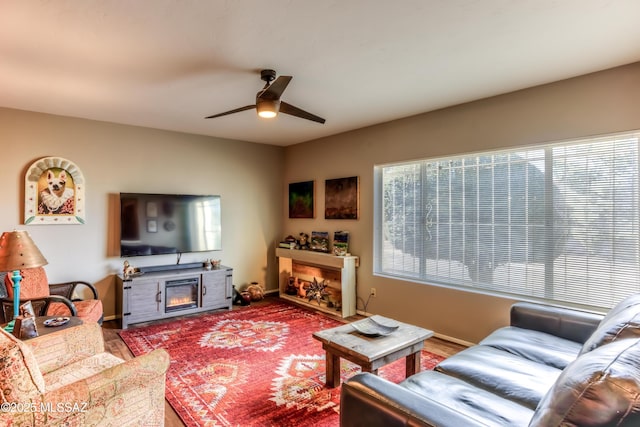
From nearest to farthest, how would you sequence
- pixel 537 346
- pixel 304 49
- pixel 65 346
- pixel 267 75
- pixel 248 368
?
1. pixel 65 346
2. pixel 537 346
3. pixel 304 49
4. pixel 267 75
5. pixel 248 368

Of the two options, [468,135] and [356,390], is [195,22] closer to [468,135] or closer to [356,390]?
[356,390]

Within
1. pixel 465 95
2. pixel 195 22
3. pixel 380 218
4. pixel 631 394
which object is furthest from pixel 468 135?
pixel 631 394

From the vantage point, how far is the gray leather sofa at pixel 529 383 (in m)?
0.97

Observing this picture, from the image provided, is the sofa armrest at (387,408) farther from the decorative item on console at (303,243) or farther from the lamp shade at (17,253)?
the decorative item on console at (303,243)

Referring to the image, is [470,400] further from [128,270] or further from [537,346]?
[128,270]

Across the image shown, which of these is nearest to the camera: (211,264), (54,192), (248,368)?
(248,368)

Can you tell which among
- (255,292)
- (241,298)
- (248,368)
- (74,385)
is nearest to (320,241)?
(255,292)

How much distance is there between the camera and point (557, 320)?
95.8 inches

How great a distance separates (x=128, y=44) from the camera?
2.28 m

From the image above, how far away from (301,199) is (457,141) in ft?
8.97

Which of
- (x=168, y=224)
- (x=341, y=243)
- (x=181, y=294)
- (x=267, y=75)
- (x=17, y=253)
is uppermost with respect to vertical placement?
(x=267, y=75)

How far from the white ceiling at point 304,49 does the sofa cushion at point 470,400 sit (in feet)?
6.82

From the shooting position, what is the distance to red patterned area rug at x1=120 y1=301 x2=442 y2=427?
2299mm

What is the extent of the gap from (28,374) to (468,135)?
12.4 feet
